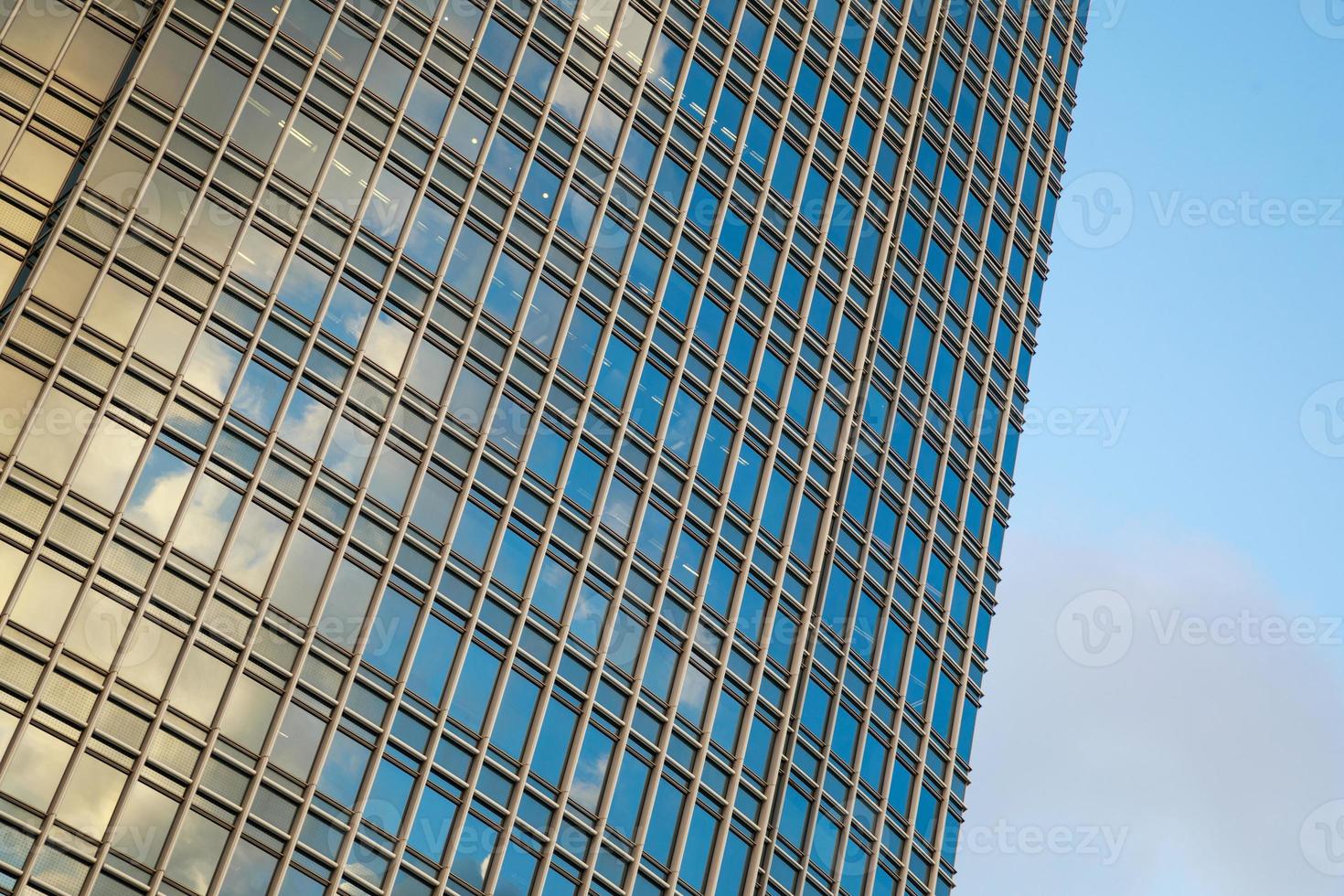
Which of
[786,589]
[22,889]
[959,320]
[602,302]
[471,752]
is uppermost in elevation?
[959,320]

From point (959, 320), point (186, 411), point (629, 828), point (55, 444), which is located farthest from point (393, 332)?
point (959, 320)

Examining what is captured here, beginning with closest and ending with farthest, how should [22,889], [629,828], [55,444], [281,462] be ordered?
[22,889], [55,444], [281,462], [629,828]

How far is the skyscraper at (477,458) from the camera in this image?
4200cm

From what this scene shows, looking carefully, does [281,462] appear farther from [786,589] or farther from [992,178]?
[992,178]

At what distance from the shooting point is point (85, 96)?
1870 inches

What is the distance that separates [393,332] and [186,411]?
6246 mm

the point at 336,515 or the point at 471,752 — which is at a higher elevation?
the point at 336,515

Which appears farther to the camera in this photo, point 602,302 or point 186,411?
point 602,302

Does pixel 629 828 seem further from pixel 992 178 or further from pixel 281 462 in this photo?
pixel 992 178

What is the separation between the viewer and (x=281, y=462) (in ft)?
148

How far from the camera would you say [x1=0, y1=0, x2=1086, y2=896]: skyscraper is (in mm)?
42000

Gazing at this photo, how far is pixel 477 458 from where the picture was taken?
48.6 m

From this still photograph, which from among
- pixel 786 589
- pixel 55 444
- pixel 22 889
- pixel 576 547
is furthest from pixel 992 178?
pixel 22 889

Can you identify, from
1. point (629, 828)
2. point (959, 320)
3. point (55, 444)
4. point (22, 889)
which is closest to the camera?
point (22, 889)
